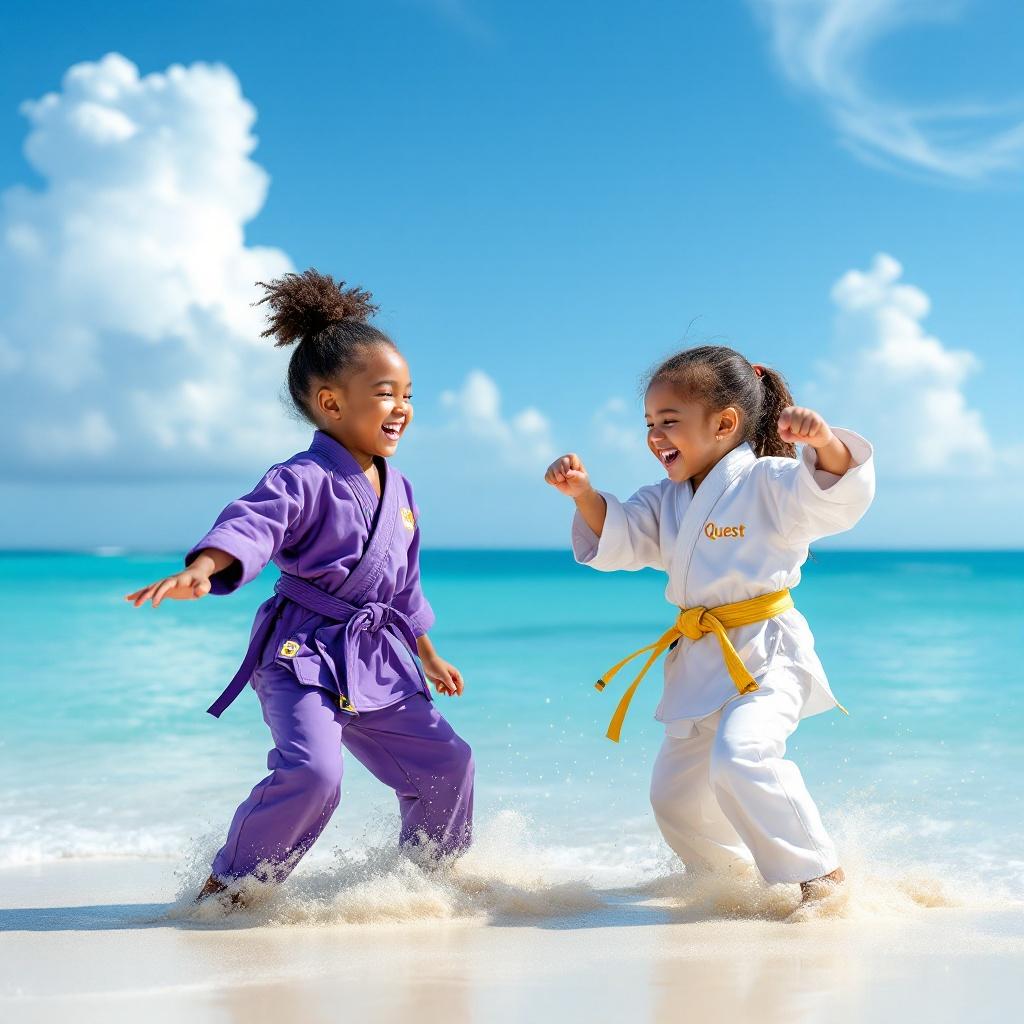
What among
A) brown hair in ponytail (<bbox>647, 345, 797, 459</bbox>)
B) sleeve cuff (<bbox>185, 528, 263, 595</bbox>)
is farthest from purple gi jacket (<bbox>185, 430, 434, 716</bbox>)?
brown hair in ponytail (<bbox>647, 345, 797, 459</bbox>)

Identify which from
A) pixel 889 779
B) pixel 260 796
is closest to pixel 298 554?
pixel 260 796

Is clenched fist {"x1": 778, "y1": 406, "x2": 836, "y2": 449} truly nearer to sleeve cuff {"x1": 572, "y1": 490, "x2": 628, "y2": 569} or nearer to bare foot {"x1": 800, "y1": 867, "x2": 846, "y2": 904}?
sleeve cuff {"x1": 572, "y1": 490, "x2": 628, "y2": 569}

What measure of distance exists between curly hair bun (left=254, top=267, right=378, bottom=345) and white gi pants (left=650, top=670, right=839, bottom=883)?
1.53 metres

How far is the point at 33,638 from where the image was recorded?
13.0 m

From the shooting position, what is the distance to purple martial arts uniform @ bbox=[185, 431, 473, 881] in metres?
2.99

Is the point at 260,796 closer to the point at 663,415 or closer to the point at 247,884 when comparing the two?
the point at 247,884

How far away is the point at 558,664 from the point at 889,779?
5384mm

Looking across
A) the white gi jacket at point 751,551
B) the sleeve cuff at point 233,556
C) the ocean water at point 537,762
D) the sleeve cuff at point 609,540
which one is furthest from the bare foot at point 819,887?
the sleeve cuff at point 233,556

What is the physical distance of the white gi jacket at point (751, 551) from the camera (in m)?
3.07

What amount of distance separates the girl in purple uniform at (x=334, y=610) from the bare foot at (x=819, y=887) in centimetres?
93

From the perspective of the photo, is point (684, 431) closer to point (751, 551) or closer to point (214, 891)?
point (751, 551)

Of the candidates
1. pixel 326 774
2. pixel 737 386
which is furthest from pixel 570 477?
pixel 326 774

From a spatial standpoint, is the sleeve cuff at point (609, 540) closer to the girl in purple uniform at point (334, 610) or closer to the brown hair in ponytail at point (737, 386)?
the brown hair in ponytail at point (737, 386)

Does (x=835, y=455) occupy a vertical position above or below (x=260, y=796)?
above
